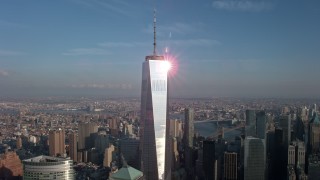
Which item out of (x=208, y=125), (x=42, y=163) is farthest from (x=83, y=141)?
(x=42, y=163)

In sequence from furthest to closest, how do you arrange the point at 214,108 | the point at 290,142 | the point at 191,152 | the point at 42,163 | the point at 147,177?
1. the point at 214,108
2. the point at 191,152
3. the point at 290,142
4. the point at 147,177
5. the point at 42,163

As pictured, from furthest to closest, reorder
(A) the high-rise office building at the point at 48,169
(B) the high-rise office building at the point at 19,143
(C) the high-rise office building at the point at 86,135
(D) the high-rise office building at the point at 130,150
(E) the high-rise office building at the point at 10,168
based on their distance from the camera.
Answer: (B) the high-rise office building at the point at 19,143, (C) the high-rise office building at the point at 86,135, (E) the high-rise office building at the point at 10,168, (D) the high-rise office building at the point at 130,150, (A) the high-rise office building at the point at 48,169

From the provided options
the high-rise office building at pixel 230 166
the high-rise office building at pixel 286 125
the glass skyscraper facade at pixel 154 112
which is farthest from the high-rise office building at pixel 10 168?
the high-rise office building at pixel 286 125

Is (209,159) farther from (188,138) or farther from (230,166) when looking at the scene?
(188,138)

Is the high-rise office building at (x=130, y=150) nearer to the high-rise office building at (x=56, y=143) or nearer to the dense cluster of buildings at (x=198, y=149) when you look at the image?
the dense cluster of buildings at (x=198, y=149)

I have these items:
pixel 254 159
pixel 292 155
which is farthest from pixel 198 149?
pixel 292 155

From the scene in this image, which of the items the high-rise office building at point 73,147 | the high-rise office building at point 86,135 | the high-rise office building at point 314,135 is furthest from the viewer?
the high-rise office building at point 86,135

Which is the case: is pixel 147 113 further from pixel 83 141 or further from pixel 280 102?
pixel 83 141
